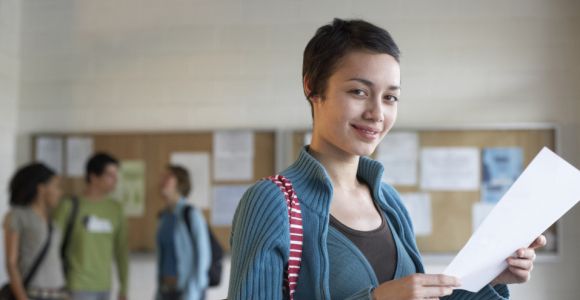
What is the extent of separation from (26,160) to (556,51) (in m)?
3.52

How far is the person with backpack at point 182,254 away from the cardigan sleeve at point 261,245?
2.88 m

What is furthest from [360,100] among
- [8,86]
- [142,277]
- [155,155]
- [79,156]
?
[8,86]

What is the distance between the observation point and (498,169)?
Answer: 4.09 metres

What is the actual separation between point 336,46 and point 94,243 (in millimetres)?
3193

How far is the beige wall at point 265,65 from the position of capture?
4.16 meters

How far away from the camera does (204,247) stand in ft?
12.6

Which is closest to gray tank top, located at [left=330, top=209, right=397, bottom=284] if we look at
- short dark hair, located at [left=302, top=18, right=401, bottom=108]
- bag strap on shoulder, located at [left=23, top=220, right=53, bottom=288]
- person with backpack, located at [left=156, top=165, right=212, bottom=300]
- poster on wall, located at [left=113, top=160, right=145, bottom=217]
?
short dark hair, located at [left=302, top=18, right=401, bottom=108]

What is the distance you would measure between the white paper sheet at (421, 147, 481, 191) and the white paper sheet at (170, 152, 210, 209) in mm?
1372

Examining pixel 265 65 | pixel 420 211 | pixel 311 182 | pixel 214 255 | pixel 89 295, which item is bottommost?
pixel 89 295

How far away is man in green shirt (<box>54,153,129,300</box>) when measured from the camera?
3.85 meters

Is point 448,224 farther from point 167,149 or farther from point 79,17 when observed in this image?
point 79,17

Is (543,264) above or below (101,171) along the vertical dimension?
below

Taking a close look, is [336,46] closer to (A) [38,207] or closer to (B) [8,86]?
(A) [38,207]

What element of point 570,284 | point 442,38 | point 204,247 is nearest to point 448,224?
point 570,284
